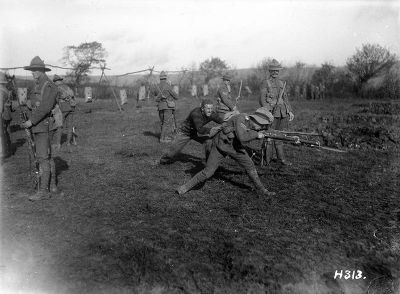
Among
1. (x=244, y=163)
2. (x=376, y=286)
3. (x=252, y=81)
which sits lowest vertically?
(x=376, y=286)

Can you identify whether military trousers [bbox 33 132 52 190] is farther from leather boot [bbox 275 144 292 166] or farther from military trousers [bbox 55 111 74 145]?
leather boot [bbox 275 144 292 166]

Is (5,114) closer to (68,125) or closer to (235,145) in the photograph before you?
(68,125)

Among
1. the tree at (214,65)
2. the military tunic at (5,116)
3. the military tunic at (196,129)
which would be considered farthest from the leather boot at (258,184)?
the tree at (214,65)

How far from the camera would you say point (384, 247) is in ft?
14.9

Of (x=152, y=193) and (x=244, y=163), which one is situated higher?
(x=244, y=163)

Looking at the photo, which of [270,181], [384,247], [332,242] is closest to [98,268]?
[332,242]

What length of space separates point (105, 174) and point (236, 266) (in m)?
4.54

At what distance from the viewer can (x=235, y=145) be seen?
6090 millimetres

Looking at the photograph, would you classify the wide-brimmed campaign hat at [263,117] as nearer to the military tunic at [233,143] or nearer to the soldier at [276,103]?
the military tunic at [233,143]

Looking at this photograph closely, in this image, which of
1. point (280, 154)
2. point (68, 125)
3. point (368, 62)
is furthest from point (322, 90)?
point (68, 125)

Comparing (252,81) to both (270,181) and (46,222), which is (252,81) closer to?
(270,181)

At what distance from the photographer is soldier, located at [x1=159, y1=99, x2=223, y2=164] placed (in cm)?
656

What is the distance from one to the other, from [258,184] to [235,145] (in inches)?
33.2

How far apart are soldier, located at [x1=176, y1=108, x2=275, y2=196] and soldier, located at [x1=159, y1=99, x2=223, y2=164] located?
234mm
